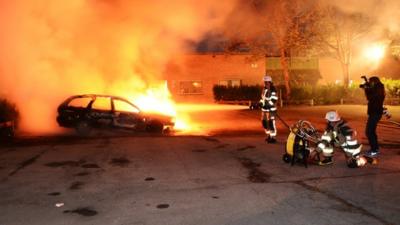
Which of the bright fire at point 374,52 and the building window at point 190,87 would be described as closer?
the bright fire at point 374,52

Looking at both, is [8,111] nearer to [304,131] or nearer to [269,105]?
[269,105]

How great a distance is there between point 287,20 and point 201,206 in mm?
25872

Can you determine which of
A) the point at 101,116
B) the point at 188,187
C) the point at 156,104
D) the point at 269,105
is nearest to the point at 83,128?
the point at 101,116

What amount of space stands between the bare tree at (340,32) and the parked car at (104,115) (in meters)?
17.8

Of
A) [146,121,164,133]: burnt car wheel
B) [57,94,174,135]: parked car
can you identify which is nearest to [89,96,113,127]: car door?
[57,94,174,135]: parked car

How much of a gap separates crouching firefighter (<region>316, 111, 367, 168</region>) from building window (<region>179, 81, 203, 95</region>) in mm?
32460

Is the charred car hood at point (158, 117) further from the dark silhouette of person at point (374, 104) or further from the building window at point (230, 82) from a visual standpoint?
the building window at point (230, 82)

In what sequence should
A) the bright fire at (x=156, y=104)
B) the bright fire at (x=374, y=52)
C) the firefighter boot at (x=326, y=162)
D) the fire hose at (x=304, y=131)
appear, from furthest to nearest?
the bright fire at (x=374, y=52) → the bright fire at (x=156, y=104) → the firefighter boot at (x=326, y=162) → the fire hose at (x=304, y=131)

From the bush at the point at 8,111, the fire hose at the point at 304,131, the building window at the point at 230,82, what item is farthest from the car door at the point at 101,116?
the building window at the point at 230,82

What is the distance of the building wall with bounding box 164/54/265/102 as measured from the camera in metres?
39.9

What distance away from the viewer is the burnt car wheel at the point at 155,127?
1402 cm

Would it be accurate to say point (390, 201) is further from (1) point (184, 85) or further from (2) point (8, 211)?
(1) point (184, 85)

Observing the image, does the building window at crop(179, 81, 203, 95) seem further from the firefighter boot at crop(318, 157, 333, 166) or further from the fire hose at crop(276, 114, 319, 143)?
the firefighter boot at crop(318, 157, 333, 166)

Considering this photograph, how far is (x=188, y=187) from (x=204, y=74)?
3377 cm
